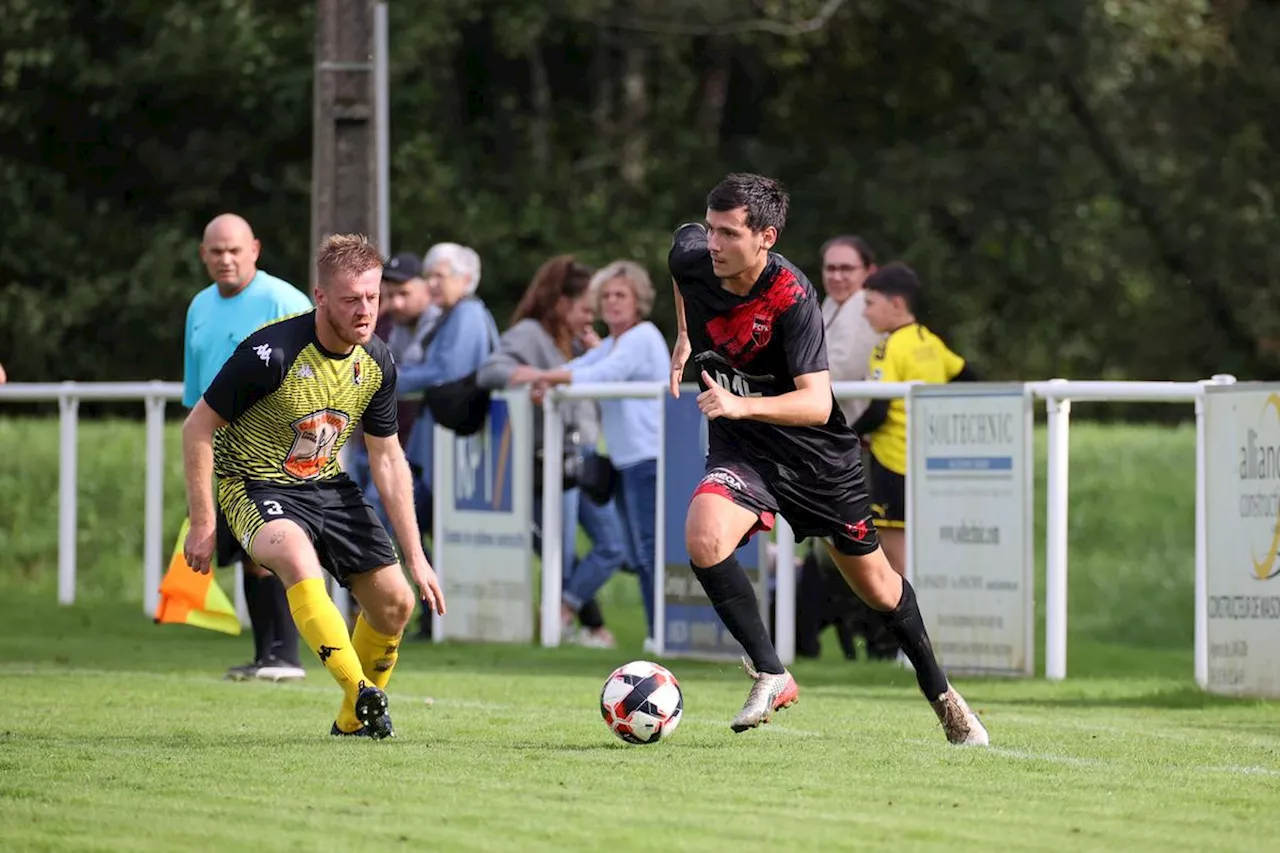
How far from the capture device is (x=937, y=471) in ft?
38.3

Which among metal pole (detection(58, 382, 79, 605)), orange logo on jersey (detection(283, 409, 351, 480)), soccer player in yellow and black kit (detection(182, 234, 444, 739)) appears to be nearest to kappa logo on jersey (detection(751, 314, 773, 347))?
soccer player in yellow and black kit (detection(182, 234, 444, 739))

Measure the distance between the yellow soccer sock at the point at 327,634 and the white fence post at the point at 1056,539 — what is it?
4.26m

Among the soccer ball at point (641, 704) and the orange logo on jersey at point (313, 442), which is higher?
the orange logo on jersey at point (313, 442)

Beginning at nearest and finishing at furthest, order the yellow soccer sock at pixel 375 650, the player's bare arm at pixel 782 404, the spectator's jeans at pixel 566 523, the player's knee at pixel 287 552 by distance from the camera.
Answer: the player's bare arm at pixel 782 404 < the player's knee at pixel 287 552 < the yellow soccer sock at pixel 375 650 < the spectator's jeans at pixel 566 523

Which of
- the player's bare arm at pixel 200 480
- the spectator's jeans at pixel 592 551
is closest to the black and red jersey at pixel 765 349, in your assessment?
the player's bare arm at pixel 200 480

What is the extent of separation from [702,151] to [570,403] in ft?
66.1

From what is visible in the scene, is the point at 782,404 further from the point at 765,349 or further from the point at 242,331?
the point at 242,331

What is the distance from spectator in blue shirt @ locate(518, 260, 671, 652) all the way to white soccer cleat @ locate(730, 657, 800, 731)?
517 centimetres

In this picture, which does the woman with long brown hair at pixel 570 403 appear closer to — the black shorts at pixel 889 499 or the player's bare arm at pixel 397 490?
the black shorts at pixel 889 499

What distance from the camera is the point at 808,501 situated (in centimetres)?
818

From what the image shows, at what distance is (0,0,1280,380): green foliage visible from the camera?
2998cm

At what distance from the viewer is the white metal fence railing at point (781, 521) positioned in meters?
10.9

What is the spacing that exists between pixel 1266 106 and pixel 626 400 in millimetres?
22075

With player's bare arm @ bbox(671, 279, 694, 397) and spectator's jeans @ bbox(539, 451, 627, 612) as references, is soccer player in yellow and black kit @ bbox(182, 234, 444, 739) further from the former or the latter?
spectator's jeans @ bbox(539, 451, 627, 612)
